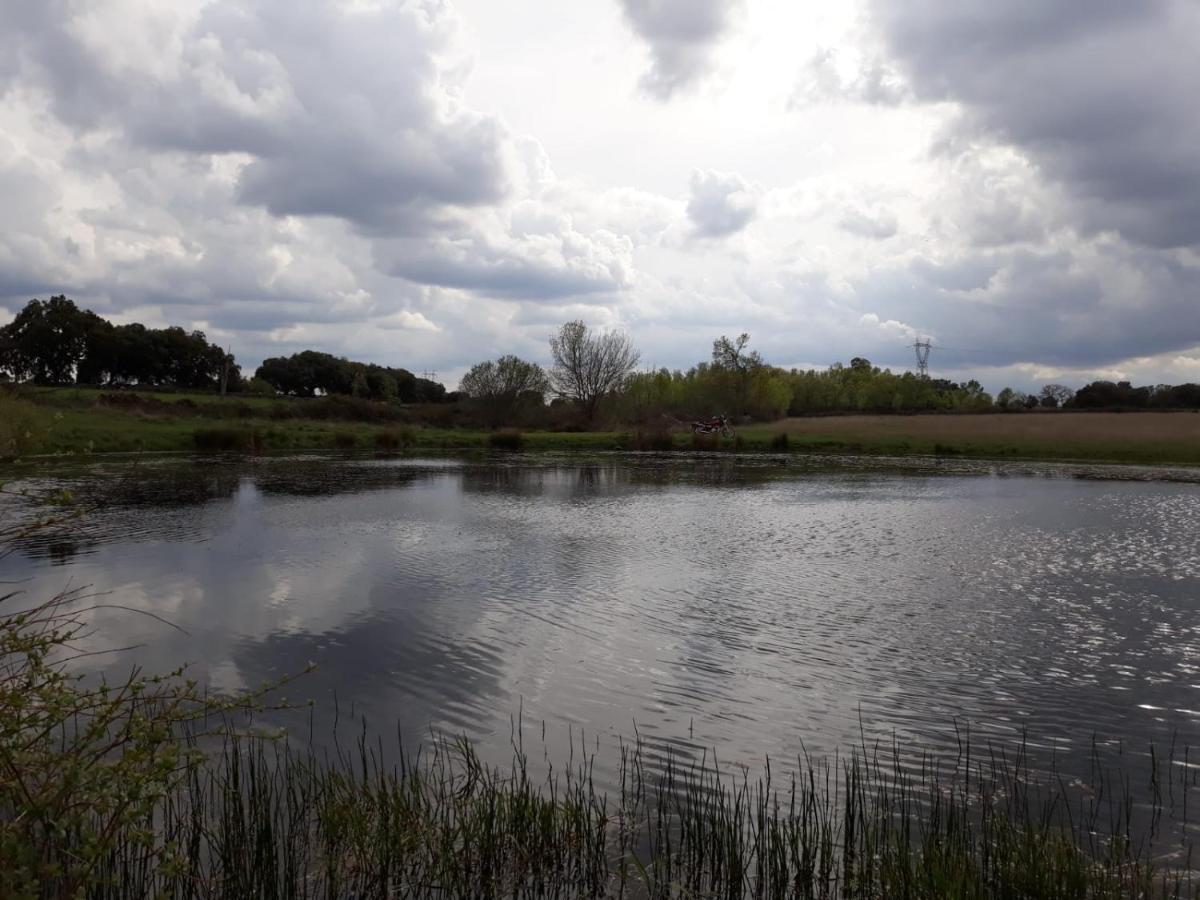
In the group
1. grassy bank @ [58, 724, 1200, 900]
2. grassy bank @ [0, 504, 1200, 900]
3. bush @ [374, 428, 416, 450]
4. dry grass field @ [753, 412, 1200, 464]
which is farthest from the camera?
bush @ [374, 428, 416, 450]

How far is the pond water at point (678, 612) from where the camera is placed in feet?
29.3

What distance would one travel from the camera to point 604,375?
3654 inches

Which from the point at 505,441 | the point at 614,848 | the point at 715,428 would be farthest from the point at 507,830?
the point at 715,428

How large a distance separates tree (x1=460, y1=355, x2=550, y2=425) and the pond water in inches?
2074

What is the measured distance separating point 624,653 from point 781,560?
24.9 ft

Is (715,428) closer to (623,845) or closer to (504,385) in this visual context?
(504,385)

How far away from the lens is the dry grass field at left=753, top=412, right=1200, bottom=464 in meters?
57.1

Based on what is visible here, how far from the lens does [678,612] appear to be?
1353cm

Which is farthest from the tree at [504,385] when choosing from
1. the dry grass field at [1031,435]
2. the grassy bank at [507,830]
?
the grassy bank at [507,830]

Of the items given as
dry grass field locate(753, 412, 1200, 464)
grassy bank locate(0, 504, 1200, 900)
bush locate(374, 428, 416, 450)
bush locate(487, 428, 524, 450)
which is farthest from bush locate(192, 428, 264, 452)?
grassy bank locate(0, 504, 1200, 900)

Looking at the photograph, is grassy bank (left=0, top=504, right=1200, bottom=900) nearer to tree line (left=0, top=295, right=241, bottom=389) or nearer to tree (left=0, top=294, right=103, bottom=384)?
tree line (left=0, top=295, right=241, bottom=389)

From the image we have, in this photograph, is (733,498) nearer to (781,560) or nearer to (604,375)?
(781,560)

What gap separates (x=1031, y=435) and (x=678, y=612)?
207 feet

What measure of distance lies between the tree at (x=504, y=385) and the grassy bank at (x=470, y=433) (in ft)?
14.1
